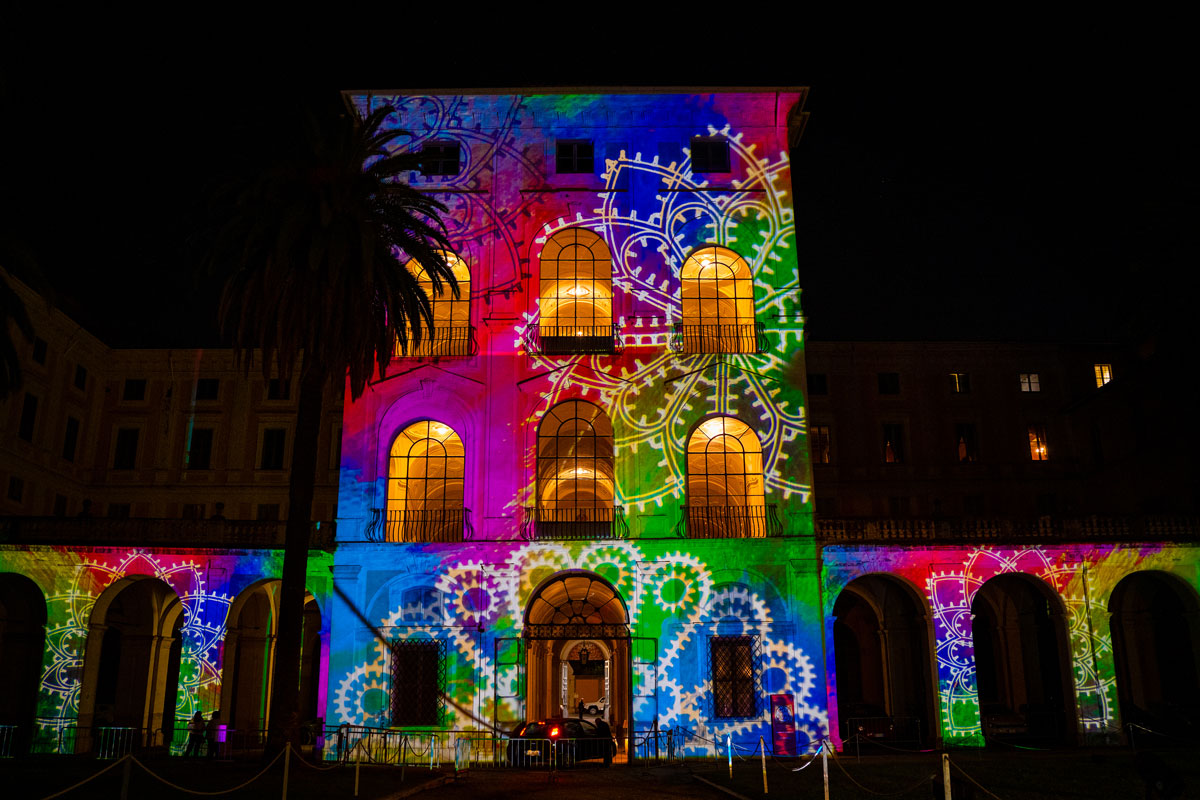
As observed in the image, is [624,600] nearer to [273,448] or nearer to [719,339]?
[719,339]

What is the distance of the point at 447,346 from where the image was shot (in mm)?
32281

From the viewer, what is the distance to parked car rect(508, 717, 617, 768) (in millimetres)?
27500

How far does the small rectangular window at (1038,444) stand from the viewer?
5112 centimetres

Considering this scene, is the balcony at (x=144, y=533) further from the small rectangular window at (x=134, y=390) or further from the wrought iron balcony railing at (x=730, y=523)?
the small rectangular window at (x=134, y=390)

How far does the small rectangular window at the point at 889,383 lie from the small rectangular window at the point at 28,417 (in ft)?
134

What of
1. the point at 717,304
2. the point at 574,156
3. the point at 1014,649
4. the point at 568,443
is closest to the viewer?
the point at 717,304

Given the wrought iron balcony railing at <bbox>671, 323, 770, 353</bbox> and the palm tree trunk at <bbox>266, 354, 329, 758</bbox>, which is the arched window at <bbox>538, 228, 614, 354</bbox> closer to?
the wrought iron balcony railing at <bbox>671, 323, 770, 353</bbox>

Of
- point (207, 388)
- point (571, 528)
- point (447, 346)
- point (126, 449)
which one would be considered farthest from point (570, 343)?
point (126, 449)

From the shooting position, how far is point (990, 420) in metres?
51.5

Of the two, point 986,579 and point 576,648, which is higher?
point 986,579

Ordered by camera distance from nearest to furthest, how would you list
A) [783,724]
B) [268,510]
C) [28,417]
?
1. [783,724]
2. [28,417]
3. [268,510]

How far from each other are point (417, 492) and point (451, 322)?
562 centimetres

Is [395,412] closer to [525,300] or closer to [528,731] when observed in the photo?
[525,300]

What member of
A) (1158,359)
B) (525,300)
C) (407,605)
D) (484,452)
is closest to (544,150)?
(525,300)
